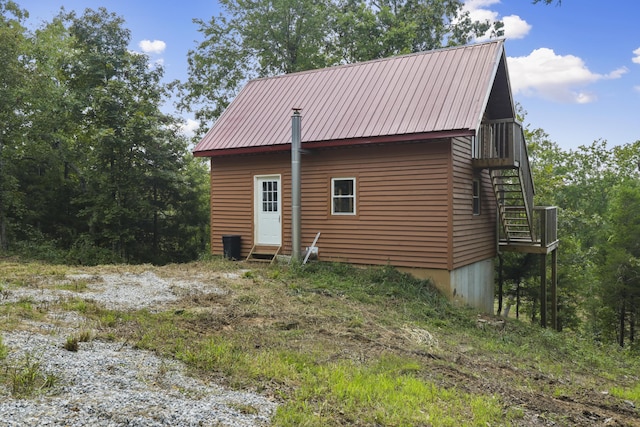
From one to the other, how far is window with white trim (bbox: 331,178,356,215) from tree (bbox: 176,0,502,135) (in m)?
13.5

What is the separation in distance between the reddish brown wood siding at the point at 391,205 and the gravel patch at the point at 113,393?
7.48 metres

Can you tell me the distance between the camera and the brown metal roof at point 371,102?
11.0 m

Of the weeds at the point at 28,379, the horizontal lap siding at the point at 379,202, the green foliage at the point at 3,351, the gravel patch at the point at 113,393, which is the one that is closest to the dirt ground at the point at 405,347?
the gravel patch at the point at 113,393

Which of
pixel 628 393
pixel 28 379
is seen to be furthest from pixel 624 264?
pixel 28 379

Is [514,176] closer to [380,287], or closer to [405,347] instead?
[380,287]

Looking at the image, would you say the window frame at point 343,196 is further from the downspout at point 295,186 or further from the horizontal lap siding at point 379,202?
the downspout at point 295,186

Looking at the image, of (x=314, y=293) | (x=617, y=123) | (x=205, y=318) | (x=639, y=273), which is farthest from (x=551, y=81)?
(x=205, y=318)

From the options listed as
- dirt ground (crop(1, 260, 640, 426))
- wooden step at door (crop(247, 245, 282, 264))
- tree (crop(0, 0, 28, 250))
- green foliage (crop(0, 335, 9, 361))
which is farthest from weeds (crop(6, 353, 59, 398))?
tree (crop(0, 0, 28, 250))

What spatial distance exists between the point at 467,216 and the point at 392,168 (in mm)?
2309

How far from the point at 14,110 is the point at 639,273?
77.6 ft

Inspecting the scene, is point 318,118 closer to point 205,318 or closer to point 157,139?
point 205,318

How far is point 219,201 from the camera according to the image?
14.3 m

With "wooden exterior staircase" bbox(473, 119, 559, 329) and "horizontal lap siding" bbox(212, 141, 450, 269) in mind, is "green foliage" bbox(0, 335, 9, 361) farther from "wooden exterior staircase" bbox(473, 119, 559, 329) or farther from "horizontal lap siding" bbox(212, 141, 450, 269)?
"wooden exterior staircase" bbox(473, 119, 559, 329)

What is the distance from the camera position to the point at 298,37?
24125mm
